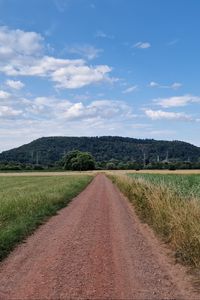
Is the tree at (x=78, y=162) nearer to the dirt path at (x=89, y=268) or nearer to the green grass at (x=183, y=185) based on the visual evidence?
the green grass at (x=183, y=185)

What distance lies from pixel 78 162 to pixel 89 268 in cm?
15203

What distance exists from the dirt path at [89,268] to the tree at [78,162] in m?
147

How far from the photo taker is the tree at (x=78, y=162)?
531 feet

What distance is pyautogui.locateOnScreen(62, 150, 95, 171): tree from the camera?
162 m

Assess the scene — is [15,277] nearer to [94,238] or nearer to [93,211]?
[94,238]

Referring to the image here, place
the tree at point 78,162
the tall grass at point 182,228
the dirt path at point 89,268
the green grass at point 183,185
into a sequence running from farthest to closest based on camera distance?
the tree at point 78,162, the green grass at point 183,185, the tall grass at point 182,228, the dirt path at point 89,268

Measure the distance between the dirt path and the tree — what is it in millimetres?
146944

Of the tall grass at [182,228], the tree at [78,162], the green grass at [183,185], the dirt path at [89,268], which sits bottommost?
the dirt path at [89,268]

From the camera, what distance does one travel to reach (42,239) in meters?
13.0

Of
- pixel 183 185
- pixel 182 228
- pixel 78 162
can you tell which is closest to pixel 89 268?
pixel 182 228

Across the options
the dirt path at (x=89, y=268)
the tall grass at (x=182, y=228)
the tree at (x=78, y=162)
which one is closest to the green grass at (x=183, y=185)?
the tall grass at (x=182, y=228)

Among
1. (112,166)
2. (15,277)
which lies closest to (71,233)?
(15,277)

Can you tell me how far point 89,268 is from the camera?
9.05 meters

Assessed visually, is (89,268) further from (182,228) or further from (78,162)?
(78,162)
